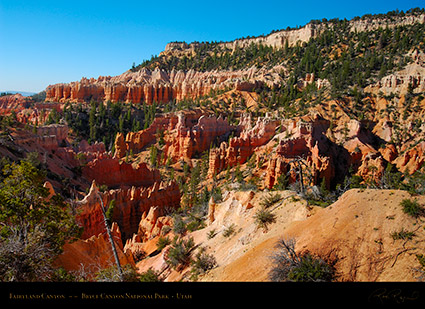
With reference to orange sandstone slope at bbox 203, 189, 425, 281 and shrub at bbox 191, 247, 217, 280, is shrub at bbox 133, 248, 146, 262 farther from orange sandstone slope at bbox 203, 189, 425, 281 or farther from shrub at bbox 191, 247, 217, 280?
orange sandstone slope at bbox 203, 189, 425, 281

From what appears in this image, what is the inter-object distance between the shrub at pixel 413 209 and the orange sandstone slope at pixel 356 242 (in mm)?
158

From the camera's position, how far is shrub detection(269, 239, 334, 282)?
26.5ft

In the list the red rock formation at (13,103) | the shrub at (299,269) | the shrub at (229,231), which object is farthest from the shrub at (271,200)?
the red rock formation at (13,103)

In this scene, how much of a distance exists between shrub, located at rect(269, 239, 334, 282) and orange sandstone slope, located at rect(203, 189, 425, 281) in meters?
0.55

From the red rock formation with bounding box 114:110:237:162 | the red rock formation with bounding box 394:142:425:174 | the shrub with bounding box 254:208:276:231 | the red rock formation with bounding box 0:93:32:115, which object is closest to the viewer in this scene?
the shrub with bounding box 254:208:276:231

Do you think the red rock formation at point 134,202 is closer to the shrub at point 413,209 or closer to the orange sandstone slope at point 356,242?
the orange sandstone slope at point 356,242

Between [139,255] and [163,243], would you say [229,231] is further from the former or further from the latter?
[139,255]

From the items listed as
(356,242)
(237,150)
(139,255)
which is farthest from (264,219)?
(237,150)

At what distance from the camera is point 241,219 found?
16.3 meters

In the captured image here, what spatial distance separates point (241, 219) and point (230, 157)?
102 ft

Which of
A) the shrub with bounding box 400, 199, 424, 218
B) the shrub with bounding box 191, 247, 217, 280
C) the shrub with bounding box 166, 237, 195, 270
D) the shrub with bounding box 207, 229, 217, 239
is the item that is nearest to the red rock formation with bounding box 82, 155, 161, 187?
the shrub with bounding box 207, 229, 217, 239

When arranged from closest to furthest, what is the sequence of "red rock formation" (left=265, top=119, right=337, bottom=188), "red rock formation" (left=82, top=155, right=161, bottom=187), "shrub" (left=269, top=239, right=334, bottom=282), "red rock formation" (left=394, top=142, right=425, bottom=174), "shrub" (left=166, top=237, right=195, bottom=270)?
"shrub" (left=269, top=239, right=334, bottom=282), "shrub" (left=166, top=237, right=195, bottom=270), "red rock formation" (left=265, top=119, right=337, bottom=188), "red rock formation" (left=394, top=142, right=425, bottom=174), "red rock formation" (left=82, top=155, right=161, bottom=187)
